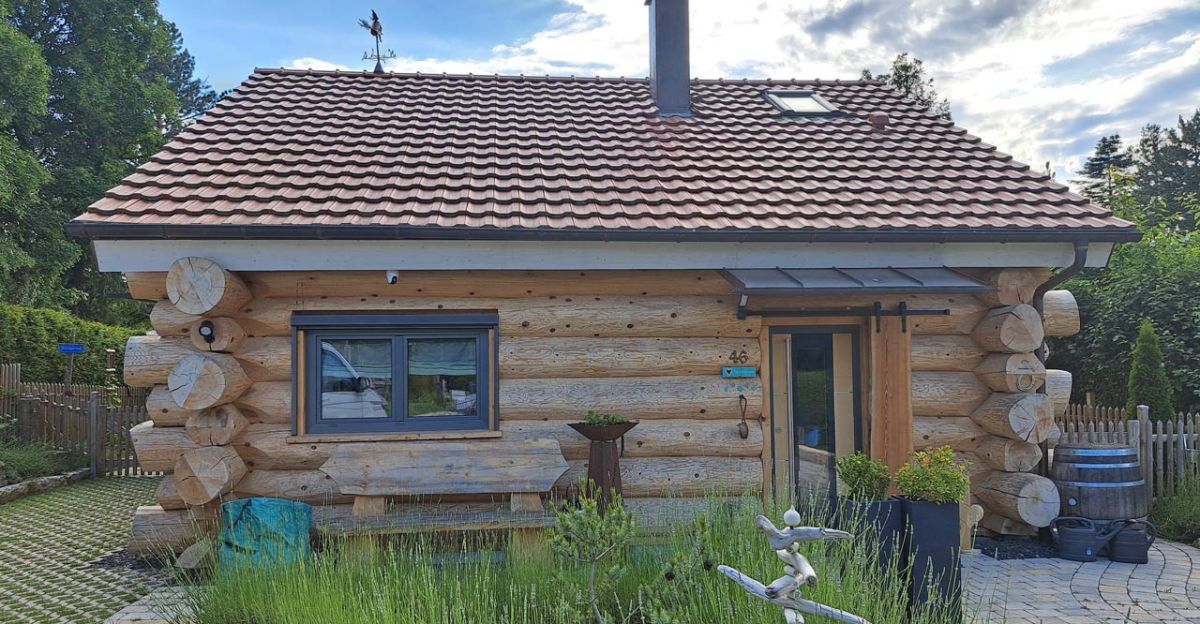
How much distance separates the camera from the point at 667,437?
22.4ft

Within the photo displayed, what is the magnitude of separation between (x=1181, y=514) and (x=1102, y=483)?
5.18ft

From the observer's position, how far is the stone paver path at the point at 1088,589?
511cm

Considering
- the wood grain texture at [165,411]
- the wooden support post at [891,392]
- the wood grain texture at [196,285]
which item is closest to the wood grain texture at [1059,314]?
the wooden support post at [891,392]

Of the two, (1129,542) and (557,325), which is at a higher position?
(557,325)

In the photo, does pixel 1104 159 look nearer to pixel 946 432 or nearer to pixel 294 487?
pixel 946 432

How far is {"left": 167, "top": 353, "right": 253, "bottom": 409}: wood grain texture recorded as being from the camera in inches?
235

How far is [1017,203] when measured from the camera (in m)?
7.40

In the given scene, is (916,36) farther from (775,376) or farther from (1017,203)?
(775,376)

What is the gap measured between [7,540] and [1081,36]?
15.1 metres

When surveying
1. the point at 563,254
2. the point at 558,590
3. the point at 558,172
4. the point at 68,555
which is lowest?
the point at 68,555

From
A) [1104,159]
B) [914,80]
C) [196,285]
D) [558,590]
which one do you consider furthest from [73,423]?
[1104,159]

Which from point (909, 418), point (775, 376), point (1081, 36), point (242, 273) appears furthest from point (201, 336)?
point (1081, 36)

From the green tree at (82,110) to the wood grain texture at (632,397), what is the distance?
18.1m

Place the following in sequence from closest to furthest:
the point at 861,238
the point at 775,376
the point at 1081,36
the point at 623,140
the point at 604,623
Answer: the point at 604,623, the point at 861,238, the point at 775,376, the point at 623,140, the point at 1081,36
